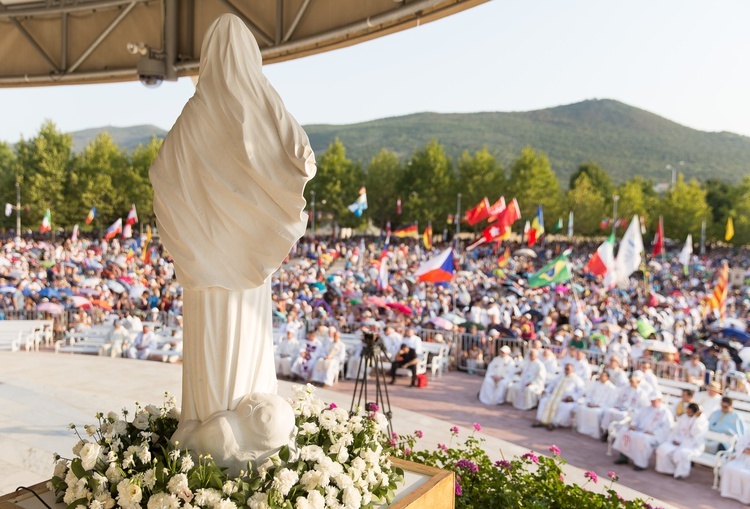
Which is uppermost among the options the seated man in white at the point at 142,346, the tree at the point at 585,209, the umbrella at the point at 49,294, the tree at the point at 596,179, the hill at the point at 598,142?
the hill at the point at 598,142

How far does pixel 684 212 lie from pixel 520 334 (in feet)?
184

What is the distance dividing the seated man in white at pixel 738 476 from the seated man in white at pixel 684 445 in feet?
1.69

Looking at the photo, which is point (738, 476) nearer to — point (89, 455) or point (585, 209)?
point (89, 455)

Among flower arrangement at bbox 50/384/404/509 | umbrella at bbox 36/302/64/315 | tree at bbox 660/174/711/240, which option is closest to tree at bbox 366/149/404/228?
tree at bbox 660/174/711/240

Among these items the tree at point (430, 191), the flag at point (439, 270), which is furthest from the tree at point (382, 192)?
the flag at point (439, 270)

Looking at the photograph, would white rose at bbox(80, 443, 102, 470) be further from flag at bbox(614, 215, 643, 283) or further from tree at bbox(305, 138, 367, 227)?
tree at bbox(305, 138, 367, 227)

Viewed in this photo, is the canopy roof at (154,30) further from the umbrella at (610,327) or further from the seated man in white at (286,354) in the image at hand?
the umbrella at (610,327)

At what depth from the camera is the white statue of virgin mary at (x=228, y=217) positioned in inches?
126

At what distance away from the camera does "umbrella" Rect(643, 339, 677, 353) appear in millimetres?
12898

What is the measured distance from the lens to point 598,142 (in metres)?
173

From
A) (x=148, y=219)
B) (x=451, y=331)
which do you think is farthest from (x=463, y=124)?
(x=451, y=331)

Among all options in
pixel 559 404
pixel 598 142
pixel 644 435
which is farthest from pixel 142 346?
pixel 598 142

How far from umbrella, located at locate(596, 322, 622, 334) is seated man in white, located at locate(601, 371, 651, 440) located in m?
6.52

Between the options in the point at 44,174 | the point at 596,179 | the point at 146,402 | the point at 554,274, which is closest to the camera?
the point at 146,402
